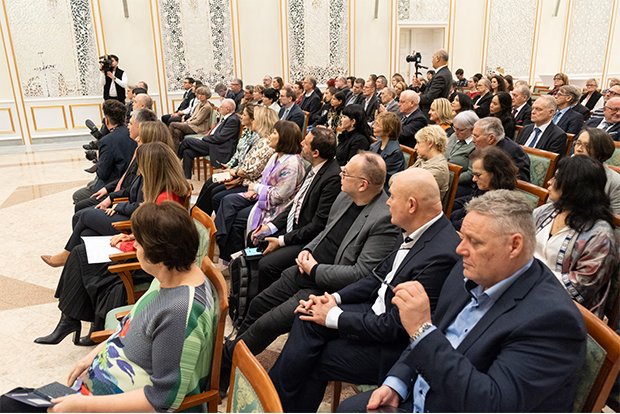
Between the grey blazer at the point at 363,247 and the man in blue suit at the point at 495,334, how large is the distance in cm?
69

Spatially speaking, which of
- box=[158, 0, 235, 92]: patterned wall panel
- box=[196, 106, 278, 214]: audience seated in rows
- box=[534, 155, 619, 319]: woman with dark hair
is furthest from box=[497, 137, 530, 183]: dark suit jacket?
box=[158, 0, 235, 92]: patterned wall panel

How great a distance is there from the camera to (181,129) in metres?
7.09

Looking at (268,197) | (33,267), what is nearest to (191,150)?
(33,267)

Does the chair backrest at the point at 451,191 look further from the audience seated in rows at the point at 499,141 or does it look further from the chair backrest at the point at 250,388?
the chair backrest at the point at 250,388

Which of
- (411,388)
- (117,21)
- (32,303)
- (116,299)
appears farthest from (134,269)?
(117,21)

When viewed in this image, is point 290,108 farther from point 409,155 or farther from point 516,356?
point 516,356

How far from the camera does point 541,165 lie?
139 inches

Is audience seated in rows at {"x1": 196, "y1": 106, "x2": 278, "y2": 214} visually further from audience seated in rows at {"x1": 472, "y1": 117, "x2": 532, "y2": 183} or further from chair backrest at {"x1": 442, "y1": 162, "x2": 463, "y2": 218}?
audience seated in rows at {"x1": 472, "y1": 117, "x2": 532, "y2": 183}

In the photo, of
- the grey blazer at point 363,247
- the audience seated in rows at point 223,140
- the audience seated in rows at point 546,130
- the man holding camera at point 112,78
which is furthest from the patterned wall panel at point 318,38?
the grey blazer at point 363,247

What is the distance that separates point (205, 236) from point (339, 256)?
0.72m

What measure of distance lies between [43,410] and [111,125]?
3256 mm

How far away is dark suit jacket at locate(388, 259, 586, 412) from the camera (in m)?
1.18

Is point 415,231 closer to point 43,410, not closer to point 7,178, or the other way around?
point 43,410

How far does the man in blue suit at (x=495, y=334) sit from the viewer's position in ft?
3.90
